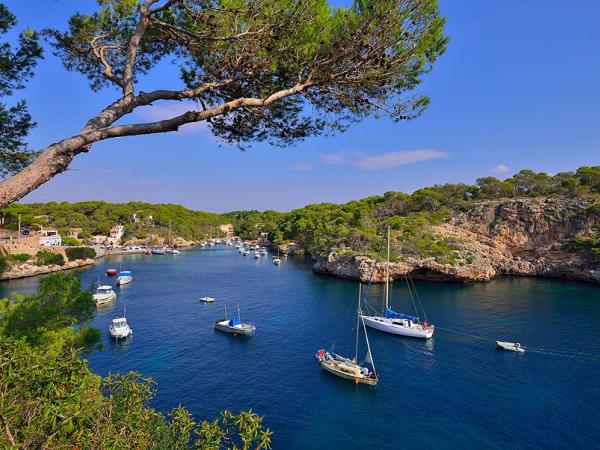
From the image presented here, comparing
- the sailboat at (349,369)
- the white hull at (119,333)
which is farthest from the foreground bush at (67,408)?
the white hull at (119,333)

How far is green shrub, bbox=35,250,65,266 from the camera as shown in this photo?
57219 mm

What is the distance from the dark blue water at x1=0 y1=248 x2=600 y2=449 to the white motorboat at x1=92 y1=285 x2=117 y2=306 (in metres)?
0.94

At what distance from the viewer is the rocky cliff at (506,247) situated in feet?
163

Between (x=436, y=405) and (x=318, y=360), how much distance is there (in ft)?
24.9

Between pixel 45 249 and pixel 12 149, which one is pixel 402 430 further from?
pixel 45 249

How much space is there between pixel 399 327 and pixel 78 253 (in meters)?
60.7

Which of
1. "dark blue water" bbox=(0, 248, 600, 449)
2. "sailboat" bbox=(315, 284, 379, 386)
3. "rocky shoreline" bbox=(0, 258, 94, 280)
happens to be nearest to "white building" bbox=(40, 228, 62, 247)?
"rocky shoreline" bbox=(0, 258, 94, 280)

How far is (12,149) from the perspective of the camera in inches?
347

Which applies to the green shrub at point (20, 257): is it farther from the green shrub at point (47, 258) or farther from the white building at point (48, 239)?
the white building at point (48, 239)

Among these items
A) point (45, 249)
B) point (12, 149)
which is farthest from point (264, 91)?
point (45, 249)

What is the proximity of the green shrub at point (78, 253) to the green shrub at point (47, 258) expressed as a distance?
323 centimetres

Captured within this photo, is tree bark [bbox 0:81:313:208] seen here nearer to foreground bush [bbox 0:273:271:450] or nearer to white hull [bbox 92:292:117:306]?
foreground bush [bbox 0:273:271:450]

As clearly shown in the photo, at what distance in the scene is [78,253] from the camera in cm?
6688

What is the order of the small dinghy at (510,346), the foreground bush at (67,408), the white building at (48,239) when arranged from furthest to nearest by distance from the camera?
1. the white building at (48,239)
2. the small dinghy at (510,346)
3. the foreground bush at (67,408)
